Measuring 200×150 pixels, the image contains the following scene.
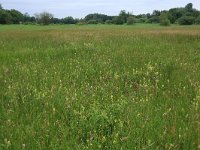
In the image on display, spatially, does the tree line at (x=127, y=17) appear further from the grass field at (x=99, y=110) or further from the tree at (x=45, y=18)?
the grass field at (x=99, y=110)

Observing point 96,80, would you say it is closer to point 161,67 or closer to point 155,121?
point 161,67

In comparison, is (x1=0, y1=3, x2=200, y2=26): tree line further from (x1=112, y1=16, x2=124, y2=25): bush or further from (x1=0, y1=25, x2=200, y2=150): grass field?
(x1=0, y1=25, x2=200, y2=150): grass field

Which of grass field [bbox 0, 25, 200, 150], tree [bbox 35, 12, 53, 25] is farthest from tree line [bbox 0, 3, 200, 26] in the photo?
grass field [bbox 0, 25, 200, 150]

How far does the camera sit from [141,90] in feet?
19.1

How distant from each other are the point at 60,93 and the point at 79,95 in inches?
12.8

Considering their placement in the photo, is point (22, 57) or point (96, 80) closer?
point (96, 80)

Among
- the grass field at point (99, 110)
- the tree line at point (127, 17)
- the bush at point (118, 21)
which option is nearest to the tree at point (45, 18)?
the tree line at point (127, 17)

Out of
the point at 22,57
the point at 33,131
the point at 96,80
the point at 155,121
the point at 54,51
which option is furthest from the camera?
the point at 54,51

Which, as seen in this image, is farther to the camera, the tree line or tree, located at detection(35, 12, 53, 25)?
tree, located at detection(35, 12, 53, 25)

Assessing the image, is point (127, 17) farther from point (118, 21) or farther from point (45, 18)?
point (45, 18)

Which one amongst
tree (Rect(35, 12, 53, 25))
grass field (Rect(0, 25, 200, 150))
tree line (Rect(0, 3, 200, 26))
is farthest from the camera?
tree (Rect(35, 12, 53, 25))

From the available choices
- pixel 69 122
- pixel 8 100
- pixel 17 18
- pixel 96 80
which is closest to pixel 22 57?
pixel 96 80

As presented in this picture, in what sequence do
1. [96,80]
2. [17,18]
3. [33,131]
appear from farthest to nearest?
[17,18] → [96,80] → [33,131]

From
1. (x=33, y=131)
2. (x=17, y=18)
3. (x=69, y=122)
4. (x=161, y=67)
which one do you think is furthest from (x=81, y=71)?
(x=17, y=18)
